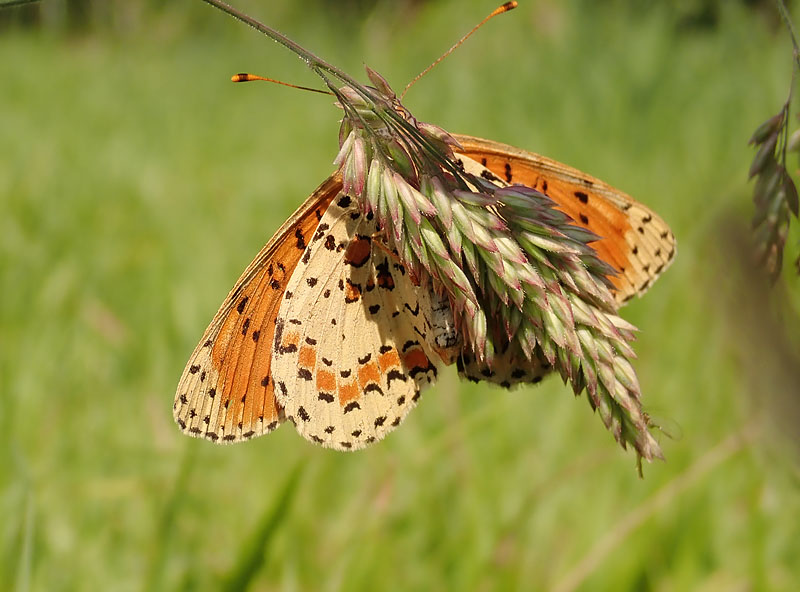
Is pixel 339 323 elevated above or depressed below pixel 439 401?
above

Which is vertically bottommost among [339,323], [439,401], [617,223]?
[439,401]

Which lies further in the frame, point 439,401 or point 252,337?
point 439,401

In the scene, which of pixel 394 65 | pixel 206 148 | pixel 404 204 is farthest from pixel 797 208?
pixel 394 65

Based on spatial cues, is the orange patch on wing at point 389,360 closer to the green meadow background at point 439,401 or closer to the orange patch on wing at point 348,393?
the orange patch on wing at point 348,393

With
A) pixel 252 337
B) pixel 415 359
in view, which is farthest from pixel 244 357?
pixel 415 359

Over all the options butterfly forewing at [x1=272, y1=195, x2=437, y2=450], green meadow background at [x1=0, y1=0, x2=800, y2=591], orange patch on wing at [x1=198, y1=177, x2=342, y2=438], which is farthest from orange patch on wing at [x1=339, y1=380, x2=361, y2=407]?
green meadow background at [x1=0, y1=0, x2=800, y2=591]

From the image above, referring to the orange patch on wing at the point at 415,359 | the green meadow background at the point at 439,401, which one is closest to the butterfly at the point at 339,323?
the orange patch on wing at the point at 415,359

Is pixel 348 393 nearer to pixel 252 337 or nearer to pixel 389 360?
pixel 389 360
